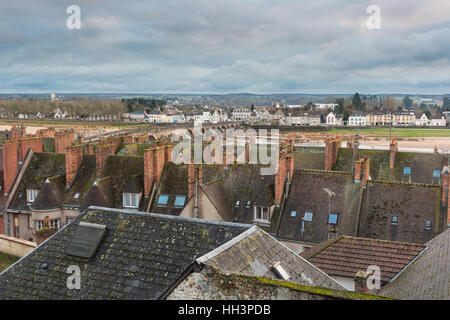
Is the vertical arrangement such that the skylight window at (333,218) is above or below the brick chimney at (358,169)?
below

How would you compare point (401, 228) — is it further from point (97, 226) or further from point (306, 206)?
point (97, 226)

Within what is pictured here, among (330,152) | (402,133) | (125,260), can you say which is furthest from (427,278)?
(402,133)

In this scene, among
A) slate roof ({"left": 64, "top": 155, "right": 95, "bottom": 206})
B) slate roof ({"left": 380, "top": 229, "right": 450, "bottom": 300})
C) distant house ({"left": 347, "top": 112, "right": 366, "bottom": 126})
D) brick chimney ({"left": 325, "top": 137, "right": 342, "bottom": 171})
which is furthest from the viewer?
distant house ({"left": 347, "top": 112, "right": 366, "bottom": 126})

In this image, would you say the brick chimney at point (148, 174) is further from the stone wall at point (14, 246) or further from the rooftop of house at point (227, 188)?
the stone wall at point (14, 246)

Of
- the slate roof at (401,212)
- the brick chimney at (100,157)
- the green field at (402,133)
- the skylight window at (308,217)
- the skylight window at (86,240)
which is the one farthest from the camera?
the green field at (402,133)

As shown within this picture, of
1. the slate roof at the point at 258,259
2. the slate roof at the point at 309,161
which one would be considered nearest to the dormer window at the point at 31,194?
the slate roof at the point at 309,161

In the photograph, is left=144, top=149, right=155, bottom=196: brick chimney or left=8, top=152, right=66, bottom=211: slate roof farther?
left=8, top=152, right=66, bottom=211: slate roof

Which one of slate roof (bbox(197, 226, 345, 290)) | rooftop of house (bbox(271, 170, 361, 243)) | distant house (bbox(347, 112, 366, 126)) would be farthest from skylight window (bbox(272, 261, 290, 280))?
distant house (bbox(347, 112, 366, 126))

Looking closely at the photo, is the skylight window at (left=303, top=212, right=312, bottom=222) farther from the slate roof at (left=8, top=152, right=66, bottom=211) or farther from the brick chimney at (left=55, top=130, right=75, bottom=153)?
the brick chimney at (left=55, top=130, right=75, bottom=153)
